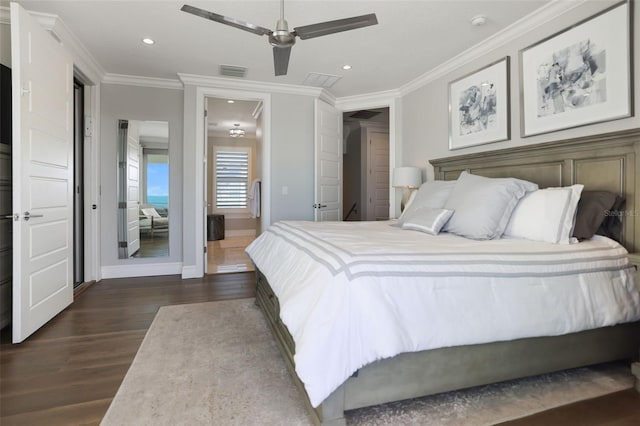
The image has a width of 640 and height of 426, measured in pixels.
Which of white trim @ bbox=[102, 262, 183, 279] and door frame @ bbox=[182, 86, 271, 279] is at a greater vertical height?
door frame @ bbox=[182, 86, 271, 279]

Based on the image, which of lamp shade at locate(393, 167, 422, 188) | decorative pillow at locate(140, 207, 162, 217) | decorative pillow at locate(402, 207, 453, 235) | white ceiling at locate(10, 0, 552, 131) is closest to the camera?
decorative pillow at locate(402, 207, 453, 235)

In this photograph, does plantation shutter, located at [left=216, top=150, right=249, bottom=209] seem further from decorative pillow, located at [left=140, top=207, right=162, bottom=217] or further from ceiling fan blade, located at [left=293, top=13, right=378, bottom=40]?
ceiling fan blade, located at [left=293, top=13, right=378, bottom=40]

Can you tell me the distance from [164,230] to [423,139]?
3582mm

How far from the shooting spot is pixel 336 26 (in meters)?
2.14

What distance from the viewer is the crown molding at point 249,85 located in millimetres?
4211

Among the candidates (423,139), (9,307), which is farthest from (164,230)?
(423,139)

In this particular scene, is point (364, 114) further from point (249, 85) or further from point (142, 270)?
point (142, 270)

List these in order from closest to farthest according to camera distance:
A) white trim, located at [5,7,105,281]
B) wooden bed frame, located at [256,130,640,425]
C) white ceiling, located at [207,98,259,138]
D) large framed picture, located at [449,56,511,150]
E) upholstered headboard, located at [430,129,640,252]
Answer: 1. wooden bed frame, located at [256,130,640,425]
2. upholstered headboard, located at [430,129,640,252]
3. large framed picture, located at [449,56,511,150]
4. white trim, located at [5,7,105,281]
5. white ceiling, located at [207,98,259,138]

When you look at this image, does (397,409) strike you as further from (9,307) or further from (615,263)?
(9,307)

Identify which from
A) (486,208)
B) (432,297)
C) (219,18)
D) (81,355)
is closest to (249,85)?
(219,18)

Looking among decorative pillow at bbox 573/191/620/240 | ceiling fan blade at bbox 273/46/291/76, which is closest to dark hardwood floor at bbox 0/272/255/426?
ceiling fan blade at bbox 273/46/291/76

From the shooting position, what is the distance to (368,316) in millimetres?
1342

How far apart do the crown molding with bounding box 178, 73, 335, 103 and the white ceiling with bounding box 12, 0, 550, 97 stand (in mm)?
125

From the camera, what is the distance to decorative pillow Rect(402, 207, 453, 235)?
8.08 feet
